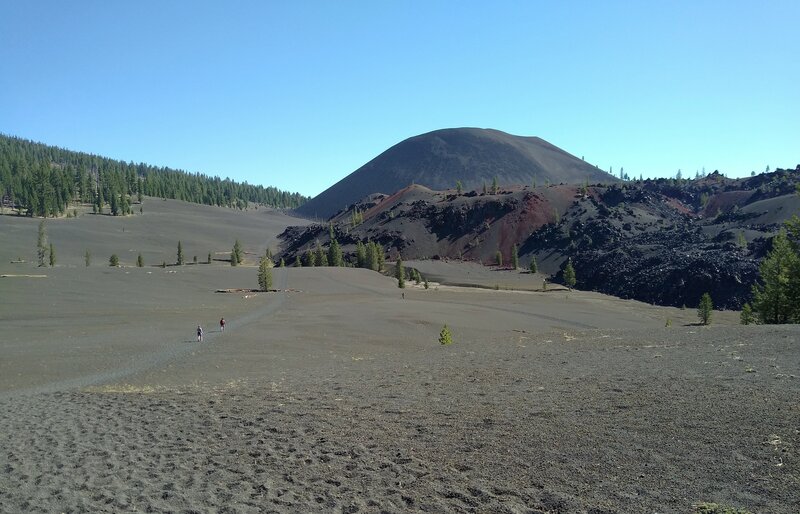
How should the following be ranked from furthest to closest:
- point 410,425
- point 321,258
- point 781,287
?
1. point 321,258
2. point 781,287
3. point 410,425

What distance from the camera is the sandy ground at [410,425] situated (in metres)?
9.02

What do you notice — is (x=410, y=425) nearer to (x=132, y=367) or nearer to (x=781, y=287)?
(x=132, y=367)

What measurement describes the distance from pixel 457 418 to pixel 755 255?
118 metres

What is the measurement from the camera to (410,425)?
44.2 feet

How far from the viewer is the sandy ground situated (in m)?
9.02

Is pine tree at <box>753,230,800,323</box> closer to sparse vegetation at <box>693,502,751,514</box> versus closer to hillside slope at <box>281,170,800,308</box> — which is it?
sparse vegetation at <box>693,502,751,514</box>

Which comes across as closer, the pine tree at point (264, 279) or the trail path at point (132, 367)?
the trail path at point (132, 367)

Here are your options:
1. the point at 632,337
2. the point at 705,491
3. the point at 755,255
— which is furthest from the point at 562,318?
the point at 755,255

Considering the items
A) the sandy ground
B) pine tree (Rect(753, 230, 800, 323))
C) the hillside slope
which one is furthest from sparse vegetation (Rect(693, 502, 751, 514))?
the hillside slope

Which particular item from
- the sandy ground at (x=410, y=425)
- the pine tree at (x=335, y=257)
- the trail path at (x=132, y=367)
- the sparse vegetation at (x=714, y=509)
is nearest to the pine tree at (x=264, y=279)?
the trail path at (x=132, y=367)

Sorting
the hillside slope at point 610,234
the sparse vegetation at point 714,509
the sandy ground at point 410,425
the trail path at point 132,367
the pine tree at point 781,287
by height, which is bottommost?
the trail path at point 132,367

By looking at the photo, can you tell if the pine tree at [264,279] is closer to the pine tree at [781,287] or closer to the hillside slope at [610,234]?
the pine tree at [781,287]

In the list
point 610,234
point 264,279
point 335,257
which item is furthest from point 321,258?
point 610,234

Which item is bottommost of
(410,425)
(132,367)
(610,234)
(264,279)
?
(132,367)
